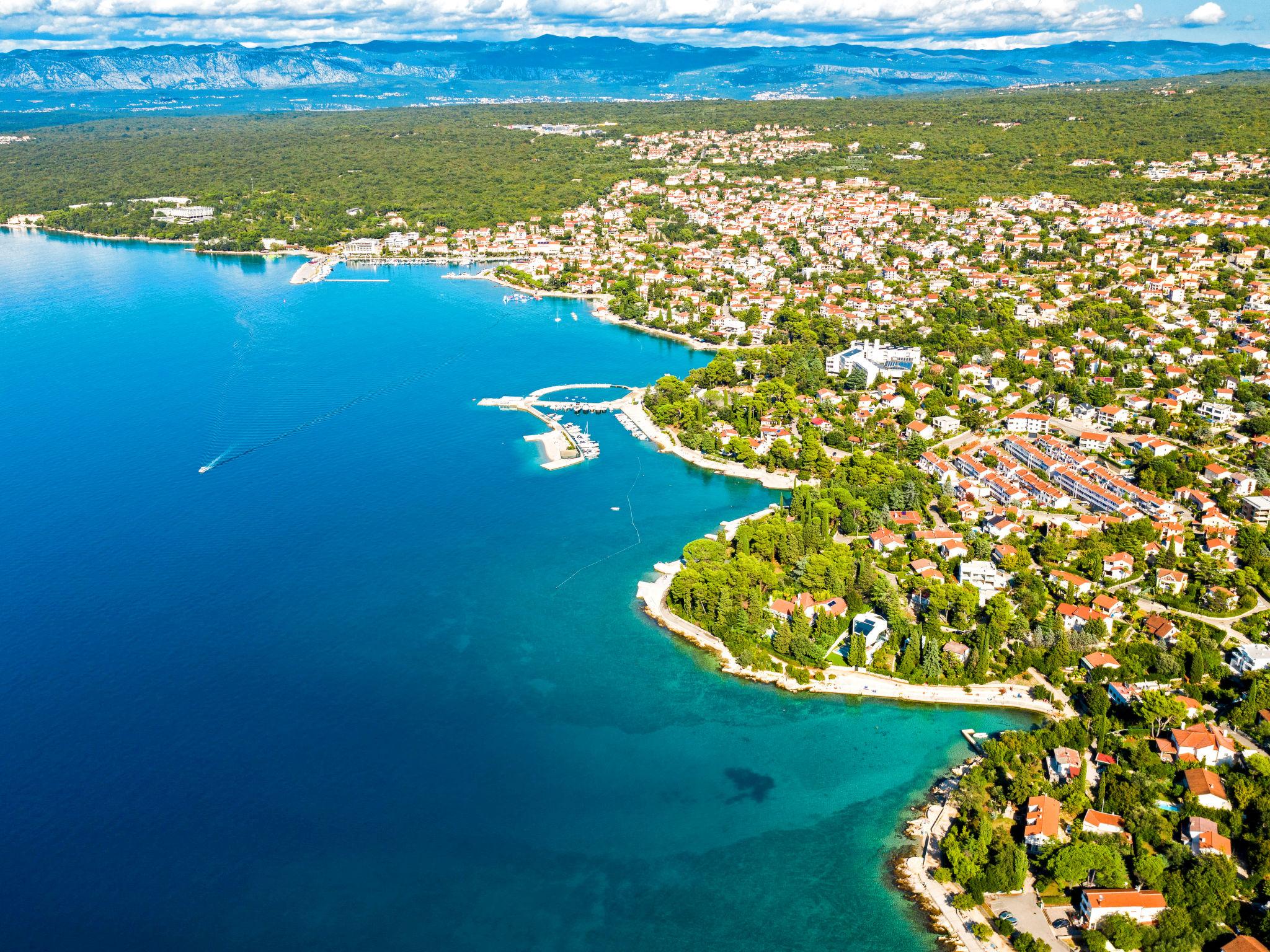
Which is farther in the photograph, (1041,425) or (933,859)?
(1041,425)

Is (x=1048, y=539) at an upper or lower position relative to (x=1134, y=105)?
lower

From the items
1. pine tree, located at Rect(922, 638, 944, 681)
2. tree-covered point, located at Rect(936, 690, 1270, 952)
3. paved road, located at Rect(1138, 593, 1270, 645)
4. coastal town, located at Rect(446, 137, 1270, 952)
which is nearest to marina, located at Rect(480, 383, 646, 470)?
coastal town, located at Rect(446, 137, 1270, 952)

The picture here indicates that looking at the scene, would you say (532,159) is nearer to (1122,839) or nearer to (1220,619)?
(1220,619)

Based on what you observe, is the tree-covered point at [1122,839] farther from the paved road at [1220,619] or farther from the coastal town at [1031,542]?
the paved road at [1220,619]

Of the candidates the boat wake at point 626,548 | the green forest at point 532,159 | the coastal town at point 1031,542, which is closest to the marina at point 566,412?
the coastal town at point 1031,542

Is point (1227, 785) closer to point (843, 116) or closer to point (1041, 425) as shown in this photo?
point (1041, 425)

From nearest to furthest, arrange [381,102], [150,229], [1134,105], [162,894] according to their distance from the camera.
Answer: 1. [162,894]
2. [150,229]
3. [1134,105]
4. [381,102]

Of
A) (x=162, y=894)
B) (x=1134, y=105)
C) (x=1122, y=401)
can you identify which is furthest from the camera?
(x=1134, y=105)

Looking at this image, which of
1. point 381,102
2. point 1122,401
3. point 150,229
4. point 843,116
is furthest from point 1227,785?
point 381,102
